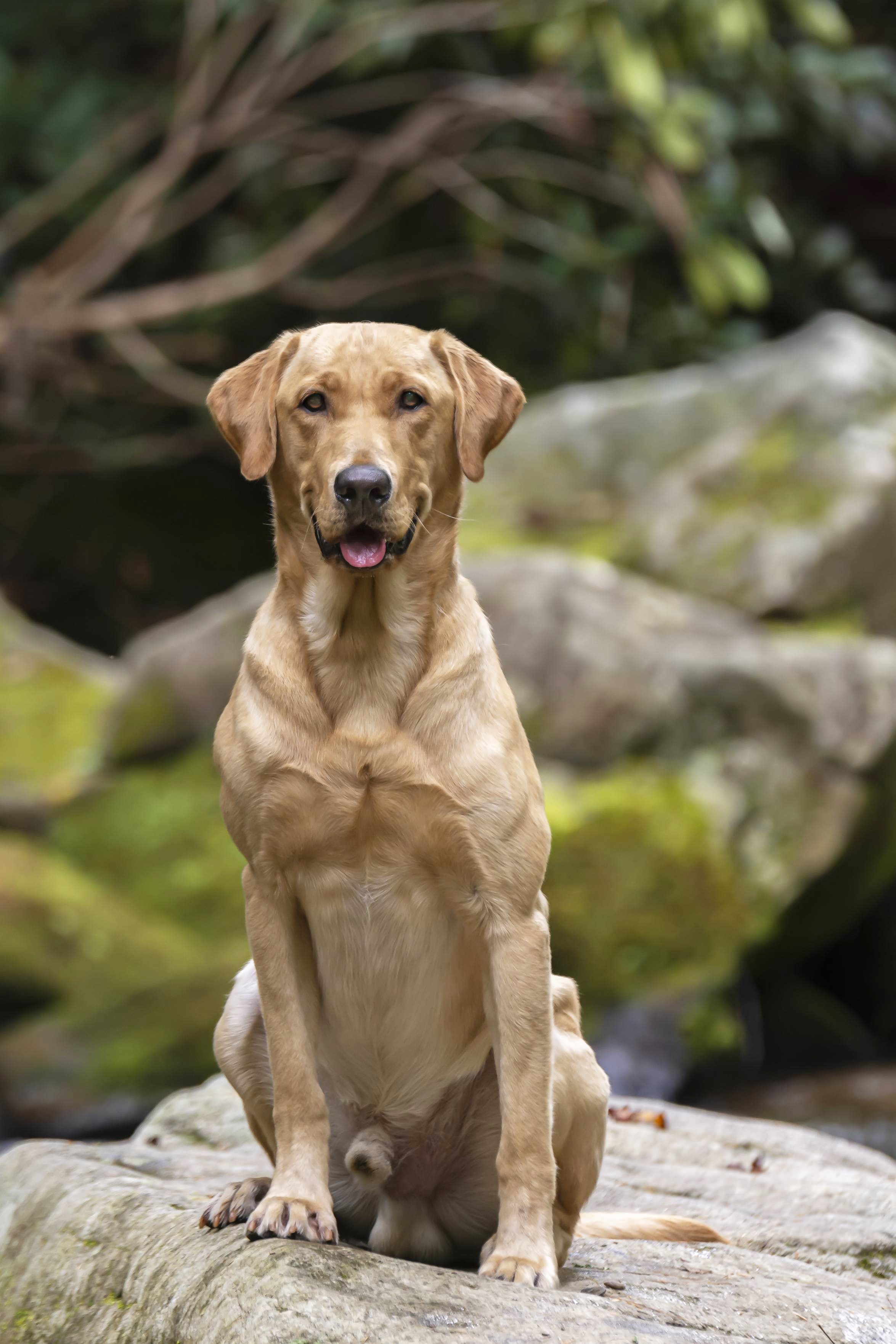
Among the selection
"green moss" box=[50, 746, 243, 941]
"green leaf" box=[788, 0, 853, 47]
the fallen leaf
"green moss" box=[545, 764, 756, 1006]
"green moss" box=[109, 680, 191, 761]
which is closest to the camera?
the fallen leaf

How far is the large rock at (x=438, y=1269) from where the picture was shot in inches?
114

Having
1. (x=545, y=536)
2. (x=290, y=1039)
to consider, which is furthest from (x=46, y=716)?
(x=290, y=1039)

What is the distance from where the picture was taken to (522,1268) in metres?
3.18

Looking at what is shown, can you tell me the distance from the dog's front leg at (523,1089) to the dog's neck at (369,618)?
579 millimetres

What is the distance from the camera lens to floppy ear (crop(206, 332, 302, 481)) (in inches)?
139

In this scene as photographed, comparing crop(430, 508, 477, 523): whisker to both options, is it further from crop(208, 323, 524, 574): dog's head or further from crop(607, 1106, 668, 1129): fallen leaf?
crop(607, 1106, 668, 1129): fallen leaf

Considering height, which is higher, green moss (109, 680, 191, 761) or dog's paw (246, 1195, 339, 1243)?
dog's paw (246, 1195, 339, 1243)

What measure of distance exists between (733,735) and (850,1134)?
215 centimetres

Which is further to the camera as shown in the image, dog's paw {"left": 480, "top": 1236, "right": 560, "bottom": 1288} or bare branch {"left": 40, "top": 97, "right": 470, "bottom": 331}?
bare branch {"left": 40, "top": 97, "right": 470, "bottom": 331}

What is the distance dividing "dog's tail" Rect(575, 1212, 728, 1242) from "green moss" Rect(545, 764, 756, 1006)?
3.59 metres

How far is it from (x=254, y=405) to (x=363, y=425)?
1.20 ft

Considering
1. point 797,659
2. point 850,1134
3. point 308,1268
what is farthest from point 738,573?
point 308,1268

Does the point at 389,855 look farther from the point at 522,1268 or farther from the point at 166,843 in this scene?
the point at 166,843

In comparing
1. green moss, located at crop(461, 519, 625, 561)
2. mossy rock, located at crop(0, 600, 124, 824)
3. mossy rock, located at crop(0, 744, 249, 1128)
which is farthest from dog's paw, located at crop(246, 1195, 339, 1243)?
green moss, located at crop(461, 519, 625, 561)
